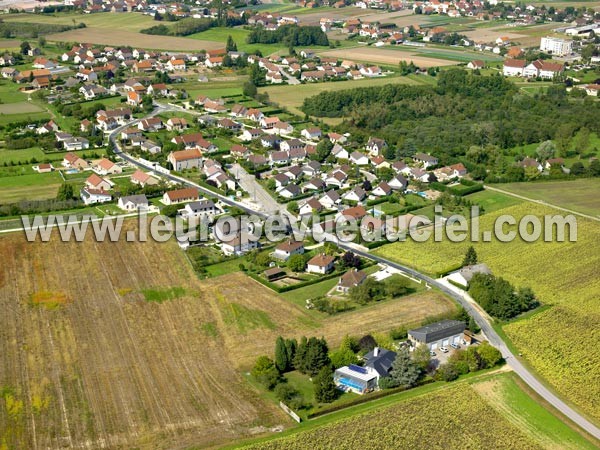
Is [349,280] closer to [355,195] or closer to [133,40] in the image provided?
[355,195]

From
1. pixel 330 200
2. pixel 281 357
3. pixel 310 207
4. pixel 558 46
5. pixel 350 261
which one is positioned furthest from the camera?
pixel 558 46

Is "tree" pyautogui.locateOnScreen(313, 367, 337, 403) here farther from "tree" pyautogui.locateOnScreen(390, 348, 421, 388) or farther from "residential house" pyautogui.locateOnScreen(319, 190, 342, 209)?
"residential house" pyautogui.locateOnScreen(319, 190, 342, 209)

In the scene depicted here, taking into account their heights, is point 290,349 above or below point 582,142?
below

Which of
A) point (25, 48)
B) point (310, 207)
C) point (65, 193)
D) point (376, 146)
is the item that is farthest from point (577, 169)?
point (25, 48)

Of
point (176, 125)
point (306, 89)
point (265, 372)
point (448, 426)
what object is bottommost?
point (448, 426)

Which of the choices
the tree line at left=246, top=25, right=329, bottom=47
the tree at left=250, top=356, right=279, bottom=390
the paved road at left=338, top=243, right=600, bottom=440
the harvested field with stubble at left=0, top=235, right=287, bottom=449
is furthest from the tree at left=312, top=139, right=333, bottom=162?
the tree line at left=246, top=25, right=329, bottom=47

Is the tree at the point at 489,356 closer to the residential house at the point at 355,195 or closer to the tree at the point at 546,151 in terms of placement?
the residential house at the point at 355,195

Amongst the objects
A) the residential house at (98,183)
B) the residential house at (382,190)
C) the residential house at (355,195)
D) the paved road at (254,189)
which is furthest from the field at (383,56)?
the residential house at (98,183)
